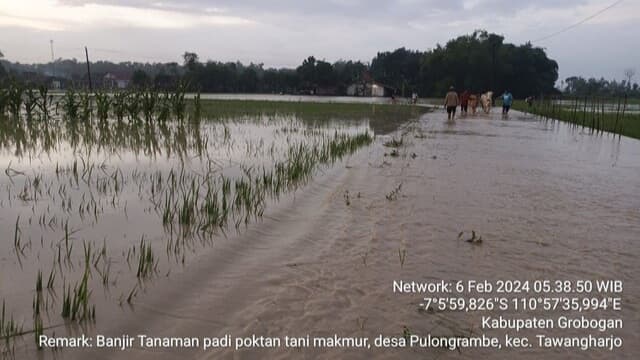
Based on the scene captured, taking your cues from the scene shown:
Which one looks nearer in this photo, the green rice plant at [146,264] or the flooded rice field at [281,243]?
the flooded rice field at [281,243]

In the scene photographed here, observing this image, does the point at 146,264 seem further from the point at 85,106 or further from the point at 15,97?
the point at 15,97

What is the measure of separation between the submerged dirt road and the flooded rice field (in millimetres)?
17

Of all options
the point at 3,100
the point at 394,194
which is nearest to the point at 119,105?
the point at 3,100

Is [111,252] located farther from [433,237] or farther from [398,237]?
[433,237]

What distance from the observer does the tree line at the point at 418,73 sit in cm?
8094

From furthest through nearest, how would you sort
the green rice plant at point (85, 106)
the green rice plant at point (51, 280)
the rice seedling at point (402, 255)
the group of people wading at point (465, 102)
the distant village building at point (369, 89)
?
the distant village building at point (369, 89) < the group of people wading at point (465, 102) < the green rice plant at point (85, 106) < the rice seedling at point (402, 255) < the green rice plant at point (51, 280)

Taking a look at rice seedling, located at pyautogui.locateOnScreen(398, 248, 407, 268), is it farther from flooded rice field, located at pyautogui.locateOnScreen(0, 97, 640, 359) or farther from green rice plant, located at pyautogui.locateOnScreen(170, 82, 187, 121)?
green rice plant, located at pyautogui.locateOnScreen(170, 82, 187, 121)

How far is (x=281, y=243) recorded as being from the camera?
4.53 m

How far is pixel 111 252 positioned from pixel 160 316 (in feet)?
4.10

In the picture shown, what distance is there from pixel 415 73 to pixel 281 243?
10309 centimetres

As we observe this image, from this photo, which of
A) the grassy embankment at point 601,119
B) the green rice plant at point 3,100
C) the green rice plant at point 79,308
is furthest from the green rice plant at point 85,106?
the grassy embankment at point 601,119

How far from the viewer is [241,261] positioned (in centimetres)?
400

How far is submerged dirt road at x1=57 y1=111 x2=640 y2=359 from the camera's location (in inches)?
115

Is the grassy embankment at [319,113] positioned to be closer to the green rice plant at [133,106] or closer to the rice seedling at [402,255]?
the green rice plant at [133,106]
